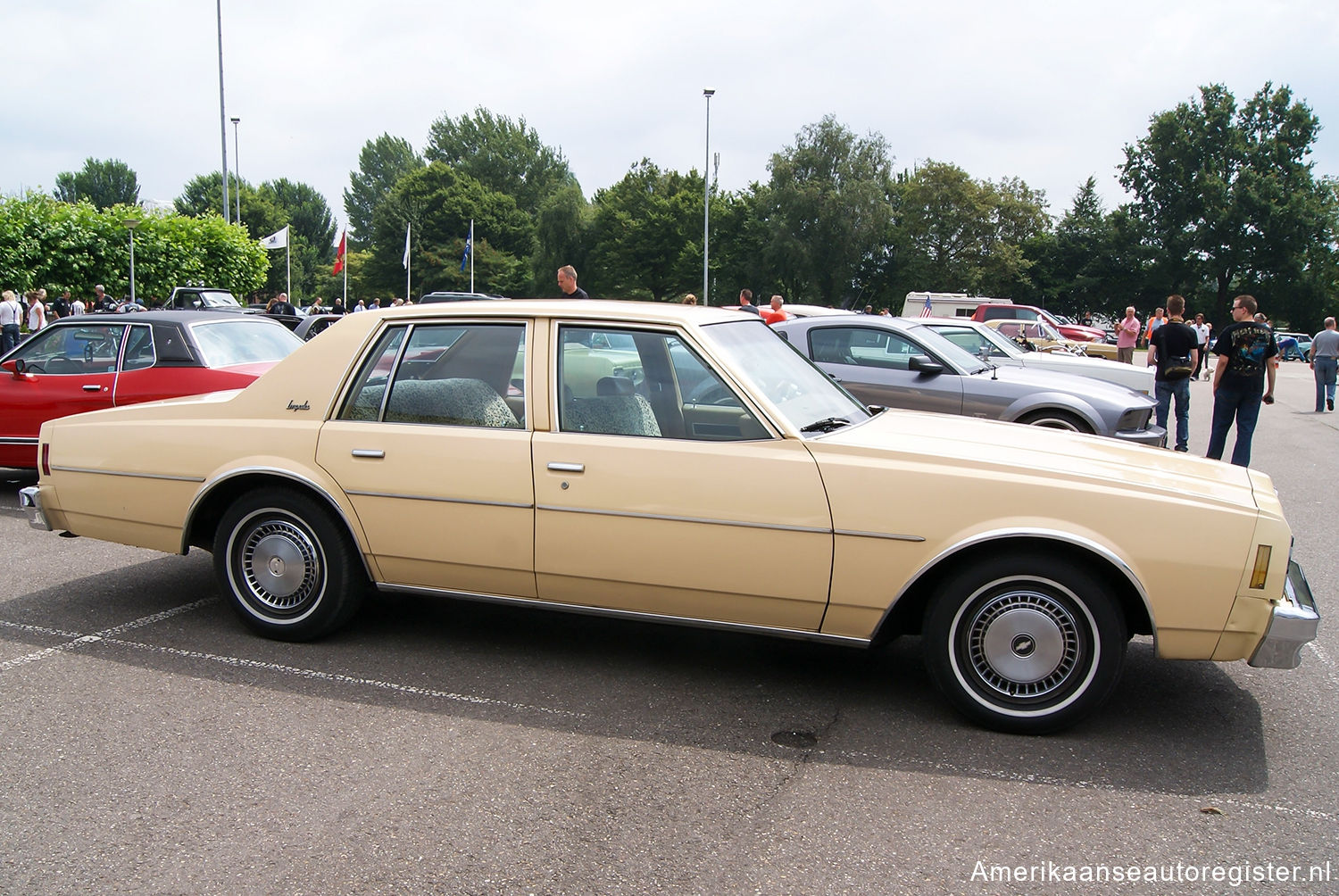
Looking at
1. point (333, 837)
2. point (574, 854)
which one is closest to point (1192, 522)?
point (574, 854)

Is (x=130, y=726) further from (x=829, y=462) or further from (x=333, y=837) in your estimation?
(x=829, y=462)

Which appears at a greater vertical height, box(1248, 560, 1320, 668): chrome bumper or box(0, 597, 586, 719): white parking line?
box(1248, 560, 1320, 668): chrome bumper

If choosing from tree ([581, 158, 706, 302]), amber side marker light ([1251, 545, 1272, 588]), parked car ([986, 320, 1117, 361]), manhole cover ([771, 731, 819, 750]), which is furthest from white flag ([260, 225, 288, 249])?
tree ([581, 158, 706, 302])

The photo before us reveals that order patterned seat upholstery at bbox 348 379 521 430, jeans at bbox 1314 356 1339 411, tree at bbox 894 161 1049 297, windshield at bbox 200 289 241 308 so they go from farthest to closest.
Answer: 1. tree at bbox 894 161 1049 297
2. windshield at bbox 200 289 241 308
3. jeans at bbox 1314 356 1339 411
4. patterned seat upholstery at bbox 348 379 521 430

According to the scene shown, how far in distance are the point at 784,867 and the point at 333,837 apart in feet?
4.46

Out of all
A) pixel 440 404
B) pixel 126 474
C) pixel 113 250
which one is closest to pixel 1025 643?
pixel 440 404

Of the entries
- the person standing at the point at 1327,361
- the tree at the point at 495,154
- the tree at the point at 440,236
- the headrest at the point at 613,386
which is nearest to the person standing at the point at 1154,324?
the person standing at the point at 1327,361

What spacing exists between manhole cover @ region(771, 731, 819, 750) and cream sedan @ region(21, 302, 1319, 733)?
0.41 m

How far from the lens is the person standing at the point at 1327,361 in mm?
18812

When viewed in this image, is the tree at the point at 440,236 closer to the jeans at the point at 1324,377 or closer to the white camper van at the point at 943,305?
the white camper van at the point at 943,305

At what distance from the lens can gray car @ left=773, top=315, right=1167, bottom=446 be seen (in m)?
9.38

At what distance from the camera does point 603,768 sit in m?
3.52

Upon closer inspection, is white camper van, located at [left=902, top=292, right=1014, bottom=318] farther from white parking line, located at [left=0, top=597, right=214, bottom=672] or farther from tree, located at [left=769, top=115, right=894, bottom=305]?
white parking line, located at [left=0, top=597, right=214, bottom=672]

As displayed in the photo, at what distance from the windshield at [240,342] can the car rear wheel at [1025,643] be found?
6.22 meters
